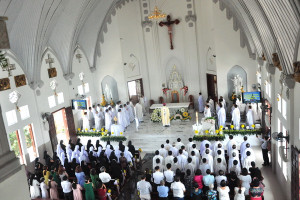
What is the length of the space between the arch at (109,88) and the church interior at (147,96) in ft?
0.27

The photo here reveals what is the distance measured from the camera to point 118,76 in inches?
925

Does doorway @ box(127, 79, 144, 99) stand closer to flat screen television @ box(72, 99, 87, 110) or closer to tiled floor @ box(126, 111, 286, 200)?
tiled floor @ box(126, 111, 286, 200)

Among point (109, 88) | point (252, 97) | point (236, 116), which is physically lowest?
point (236, 116)

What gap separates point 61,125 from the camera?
1998 centimetres

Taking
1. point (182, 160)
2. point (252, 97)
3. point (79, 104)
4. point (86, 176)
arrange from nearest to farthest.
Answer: point (86, 176)
point (182, 160)
point (252, 97)
point (79, 104)

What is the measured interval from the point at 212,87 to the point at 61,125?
11.9 metres

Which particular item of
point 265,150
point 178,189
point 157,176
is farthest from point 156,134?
point 178,189

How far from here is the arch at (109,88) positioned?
23.9 metres

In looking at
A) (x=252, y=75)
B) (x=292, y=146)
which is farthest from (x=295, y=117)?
(x=252, y=75)

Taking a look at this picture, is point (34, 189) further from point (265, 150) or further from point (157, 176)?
point (265, 150)

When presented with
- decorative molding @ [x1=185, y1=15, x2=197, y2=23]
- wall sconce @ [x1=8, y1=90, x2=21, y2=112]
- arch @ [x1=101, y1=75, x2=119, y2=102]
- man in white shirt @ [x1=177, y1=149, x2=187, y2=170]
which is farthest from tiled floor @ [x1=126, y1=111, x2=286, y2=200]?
decorative molding @ [x1=185, y1=15, x2=197, y2=23]

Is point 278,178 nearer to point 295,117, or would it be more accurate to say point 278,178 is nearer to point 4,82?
point 295,117

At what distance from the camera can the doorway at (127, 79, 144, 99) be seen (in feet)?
82.2

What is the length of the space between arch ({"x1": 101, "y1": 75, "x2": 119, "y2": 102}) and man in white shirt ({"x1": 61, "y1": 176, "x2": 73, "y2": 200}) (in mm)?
13324
